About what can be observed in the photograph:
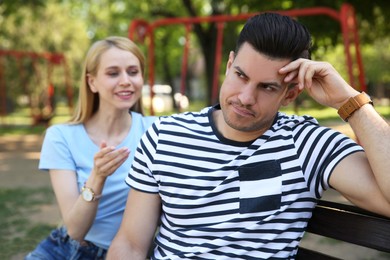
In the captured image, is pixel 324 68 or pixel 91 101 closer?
pixel 324 68

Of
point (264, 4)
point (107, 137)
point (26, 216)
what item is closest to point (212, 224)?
point (107, 137)

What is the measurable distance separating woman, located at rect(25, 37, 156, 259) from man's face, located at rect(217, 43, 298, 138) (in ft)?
1.76

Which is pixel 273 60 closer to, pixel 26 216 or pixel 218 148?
pixel 218 148

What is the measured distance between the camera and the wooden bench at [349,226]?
1.69 metres

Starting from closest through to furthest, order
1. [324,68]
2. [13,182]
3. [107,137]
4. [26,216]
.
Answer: [324,68] → [107,137] → [26,216] → [13,182]

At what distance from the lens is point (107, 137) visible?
8.66 feet

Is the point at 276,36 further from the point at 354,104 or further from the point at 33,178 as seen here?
the point at 33,178

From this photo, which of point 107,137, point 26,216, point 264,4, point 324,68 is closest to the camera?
point 324,68

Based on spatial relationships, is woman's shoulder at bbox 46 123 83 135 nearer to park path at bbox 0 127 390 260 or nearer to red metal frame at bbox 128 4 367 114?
park path at bbox 0 127 390 260

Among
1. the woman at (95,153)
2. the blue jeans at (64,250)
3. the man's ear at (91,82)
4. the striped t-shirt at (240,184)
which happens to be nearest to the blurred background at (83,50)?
the blue jeans at (64,250)

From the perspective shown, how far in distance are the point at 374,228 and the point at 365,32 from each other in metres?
17.8

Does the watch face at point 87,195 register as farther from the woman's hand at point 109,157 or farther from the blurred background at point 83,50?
the blurred background at point 83,50

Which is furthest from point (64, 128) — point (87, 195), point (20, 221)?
point (20, 221)

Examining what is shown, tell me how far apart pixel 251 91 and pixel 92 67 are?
3.84 feet
